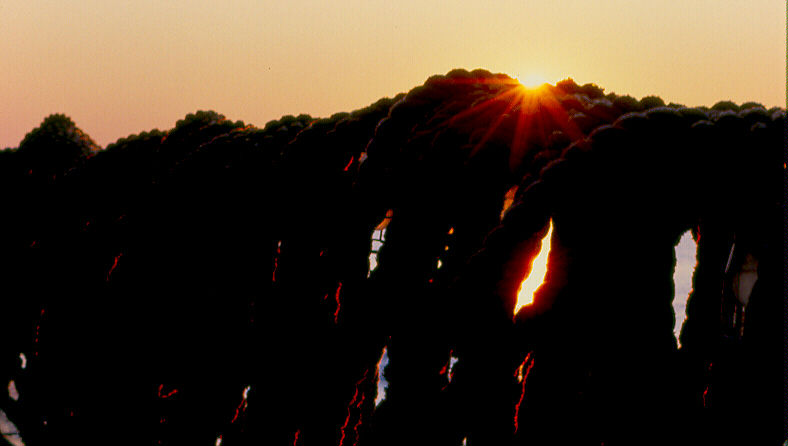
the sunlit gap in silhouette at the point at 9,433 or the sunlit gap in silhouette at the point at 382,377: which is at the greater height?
the sunlit gap in silhouette at the point at 382,377

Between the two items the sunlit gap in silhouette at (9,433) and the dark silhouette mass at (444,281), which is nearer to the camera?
the dark silhouette mass at (444,281)

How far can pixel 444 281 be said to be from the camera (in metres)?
0.77

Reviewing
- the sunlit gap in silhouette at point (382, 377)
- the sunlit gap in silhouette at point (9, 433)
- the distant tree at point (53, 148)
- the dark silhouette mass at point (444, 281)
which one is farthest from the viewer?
the sunlit gap in silhouette at point (9, 433)

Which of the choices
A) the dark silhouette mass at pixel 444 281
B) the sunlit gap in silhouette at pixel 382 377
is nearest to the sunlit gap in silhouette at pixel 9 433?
the dark silhouette mass at pixel 444 281

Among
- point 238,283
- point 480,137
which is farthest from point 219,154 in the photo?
point 480,137

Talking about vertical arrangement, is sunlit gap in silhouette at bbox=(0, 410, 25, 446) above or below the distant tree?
below

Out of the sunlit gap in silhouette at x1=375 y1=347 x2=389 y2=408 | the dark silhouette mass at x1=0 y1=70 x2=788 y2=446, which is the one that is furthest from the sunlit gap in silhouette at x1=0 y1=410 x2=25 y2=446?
the sunlit gap in silhouette at x1=375 y1=347 x2=389 y2=408

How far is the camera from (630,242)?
0.70m

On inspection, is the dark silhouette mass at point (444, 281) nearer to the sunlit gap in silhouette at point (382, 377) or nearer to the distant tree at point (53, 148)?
the sunlit gap in silhouette at point (382, 377)

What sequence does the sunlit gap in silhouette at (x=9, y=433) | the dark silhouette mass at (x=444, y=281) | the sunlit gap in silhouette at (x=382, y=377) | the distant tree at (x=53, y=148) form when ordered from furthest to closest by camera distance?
the sunlit gap in silhouette at (x=9, y=433), the distant tree at (x=53, y=148), the sunlit gap in silhouette at (x=382, y=377), the dark silhouette mass at (x=444, y=281)

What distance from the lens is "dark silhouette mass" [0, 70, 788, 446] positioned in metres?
0.69

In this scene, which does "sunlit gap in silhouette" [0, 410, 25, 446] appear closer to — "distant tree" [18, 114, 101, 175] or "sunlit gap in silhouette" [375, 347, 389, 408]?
"distant tree" [18, 114, 101, 175]

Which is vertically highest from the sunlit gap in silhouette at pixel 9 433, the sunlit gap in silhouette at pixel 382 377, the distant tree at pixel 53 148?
the distant tree at pixel 53 148

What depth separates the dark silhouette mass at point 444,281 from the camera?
2.27ft
